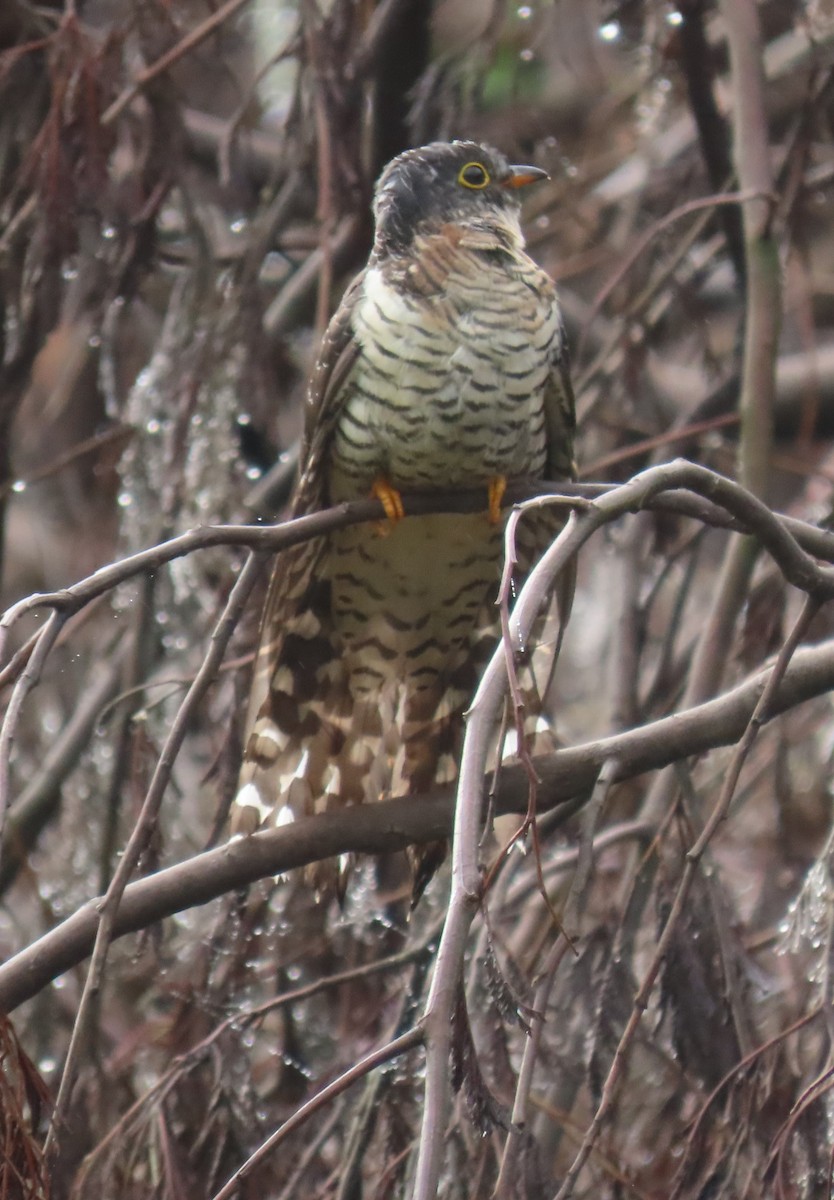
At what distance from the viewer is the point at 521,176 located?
302 cm

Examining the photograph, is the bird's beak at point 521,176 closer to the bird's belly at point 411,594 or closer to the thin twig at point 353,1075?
the bird's belly at point 411,594

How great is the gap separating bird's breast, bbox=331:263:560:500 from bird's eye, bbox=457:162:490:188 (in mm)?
351

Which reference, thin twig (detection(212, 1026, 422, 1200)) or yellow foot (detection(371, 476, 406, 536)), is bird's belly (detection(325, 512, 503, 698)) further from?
thin twig (detection(212, 1026, 422, 1200))

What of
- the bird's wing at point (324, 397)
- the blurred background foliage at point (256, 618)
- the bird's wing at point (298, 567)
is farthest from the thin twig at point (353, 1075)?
the bird's wing at point (324, 397)

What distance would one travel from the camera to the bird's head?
2838mm

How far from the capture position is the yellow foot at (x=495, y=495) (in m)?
2.52

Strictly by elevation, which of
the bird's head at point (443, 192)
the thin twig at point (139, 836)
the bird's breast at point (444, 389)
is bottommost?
the thin twig at point (139, 836)

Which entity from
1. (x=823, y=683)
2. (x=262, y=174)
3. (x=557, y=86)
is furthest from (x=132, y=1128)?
(x=557, y=86)

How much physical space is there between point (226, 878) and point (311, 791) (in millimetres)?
616

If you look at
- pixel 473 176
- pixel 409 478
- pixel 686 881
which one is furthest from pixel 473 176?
pixel 686 881

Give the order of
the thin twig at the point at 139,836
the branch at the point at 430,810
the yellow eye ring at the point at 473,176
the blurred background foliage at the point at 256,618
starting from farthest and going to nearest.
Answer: the yellow eye ring at the point at 473,176 → the blurred background foliage at the point at 256,618 → the branch at the point at 430,810 → the thin twig at the point at 139,836

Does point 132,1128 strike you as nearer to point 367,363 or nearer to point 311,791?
point 311,791

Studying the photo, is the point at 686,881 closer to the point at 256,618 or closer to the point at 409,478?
the point at 409,478

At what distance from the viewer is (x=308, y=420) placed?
2662mm
